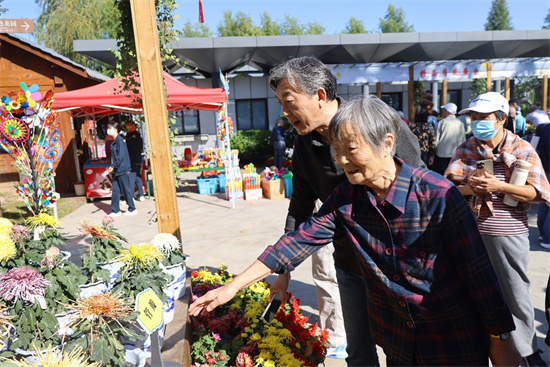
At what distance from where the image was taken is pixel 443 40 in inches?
601

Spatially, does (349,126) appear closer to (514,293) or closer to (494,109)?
(494,109)

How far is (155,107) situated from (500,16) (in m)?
107

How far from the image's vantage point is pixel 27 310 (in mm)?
1896

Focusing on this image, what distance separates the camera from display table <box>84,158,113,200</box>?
32.9 feet

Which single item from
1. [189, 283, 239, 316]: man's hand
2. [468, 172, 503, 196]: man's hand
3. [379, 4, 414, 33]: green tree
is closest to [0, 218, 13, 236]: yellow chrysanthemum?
[189, 283, 239, 316]: man's hand

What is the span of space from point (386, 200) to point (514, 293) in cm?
170

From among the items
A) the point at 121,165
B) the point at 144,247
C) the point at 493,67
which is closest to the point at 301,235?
the point at 144,247

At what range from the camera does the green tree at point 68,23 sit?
68.5ft

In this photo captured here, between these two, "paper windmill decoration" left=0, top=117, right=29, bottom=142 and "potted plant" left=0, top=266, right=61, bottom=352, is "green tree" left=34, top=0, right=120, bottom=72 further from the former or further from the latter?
"potted plant" left=0, top=266, right=61, bottom=352

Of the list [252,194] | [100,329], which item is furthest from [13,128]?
[100,329]

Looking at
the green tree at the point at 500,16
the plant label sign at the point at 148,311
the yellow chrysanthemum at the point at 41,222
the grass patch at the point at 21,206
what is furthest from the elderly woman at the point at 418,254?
the green tree at the point at 500,16

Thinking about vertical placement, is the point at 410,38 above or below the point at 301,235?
above

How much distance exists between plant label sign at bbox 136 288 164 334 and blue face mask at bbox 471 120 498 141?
215 centimetres

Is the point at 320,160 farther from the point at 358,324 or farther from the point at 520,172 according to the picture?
the point at 520,172
